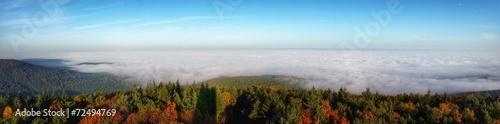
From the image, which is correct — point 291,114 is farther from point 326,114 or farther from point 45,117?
point 45,117

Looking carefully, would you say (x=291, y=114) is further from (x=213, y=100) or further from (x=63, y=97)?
(x=63, y=97)

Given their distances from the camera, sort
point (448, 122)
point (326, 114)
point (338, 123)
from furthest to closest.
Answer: point (326, 114) < point (338, 123) < point (448, 122)

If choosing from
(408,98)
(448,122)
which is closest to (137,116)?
(448,122)

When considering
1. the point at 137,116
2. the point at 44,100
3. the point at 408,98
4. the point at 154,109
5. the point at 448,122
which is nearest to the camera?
the point at 448,122

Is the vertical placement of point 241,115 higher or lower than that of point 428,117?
lower

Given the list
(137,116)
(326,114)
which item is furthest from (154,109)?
(326,114)

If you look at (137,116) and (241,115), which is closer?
(137,116)
